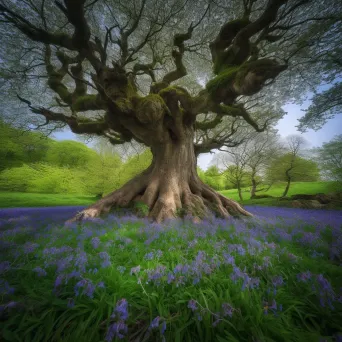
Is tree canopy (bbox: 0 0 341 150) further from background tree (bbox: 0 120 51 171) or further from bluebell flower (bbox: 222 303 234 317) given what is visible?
background tree (bbox: 0 120 51 171)

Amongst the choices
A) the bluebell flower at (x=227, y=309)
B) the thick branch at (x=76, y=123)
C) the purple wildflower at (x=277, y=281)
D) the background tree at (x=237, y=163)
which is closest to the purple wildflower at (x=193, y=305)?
the bluebell flower at (x=227, y=309)

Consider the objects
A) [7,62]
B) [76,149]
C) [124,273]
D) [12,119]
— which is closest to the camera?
[124,273]

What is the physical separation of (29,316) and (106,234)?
7.45 ft

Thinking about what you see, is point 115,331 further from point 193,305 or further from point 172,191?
point 172,191

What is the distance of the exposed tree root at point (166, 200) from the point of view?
19.8ft

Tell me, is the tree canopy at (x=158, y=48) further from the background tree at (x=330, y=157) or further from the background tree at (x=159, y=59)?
the background tree at (x=330, y=157)

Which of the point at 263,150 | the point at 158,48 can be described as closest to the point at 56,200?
the point at 158,48

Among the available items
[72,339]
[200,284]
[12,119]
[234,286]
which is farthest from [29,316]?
[12,119]

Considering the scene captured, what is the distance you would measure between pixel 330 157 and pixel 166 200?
2865cm

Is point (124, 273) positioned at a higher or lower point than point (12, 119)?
lower

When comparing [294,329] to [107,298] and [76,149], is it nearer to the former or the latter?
[107,298]

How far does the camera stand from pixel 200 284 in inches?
73.5

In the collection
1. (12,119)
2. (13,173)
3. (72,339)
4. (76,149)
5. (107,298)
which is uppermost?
(76,149)

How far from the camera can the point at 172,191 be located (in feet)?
23.0
